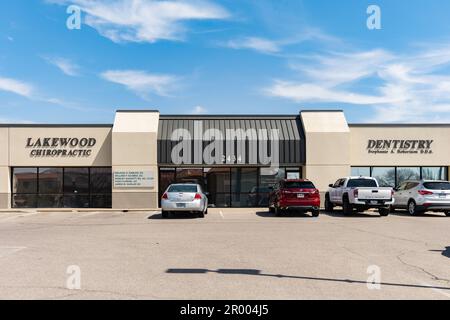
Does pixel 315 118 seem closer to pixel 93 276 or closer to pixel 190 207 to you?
pixel 190 207

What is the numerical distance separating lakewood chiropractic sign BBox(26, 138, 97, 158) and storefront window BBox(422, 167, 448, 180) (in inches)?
796

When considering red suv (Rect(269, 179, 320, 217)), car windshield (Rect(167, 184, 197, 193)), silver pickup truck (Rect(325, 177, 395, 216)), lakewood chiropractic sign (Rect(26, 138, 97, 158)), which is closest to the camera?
car windshield (Rect(167, 184, 197, 193))

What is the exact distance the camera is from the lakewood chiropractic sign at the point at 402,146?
27.8 m

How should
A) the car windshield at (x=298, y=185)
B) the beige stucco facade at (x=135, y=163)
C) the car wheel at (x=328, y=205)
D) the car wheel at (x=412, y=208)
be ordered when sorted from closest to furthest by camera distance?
the car windshield at (x=298, y=185), the car wheel at (x=412, y=208), the car wheel at (x=328, y=205), the beige stucco facade at (x=135, y=163)

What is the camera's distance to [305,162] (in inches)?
1049

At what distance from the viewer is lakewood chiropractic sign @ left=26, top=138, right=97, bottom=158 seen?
2702cm

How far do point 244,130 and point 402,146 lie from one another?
9.71m

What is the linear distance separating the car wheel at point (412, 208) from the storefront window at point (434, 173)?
7387 mm

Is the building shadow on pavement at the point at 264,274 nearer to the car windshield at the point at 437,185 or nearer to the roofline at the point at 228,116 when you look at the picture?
the car windshield at the point at 437,185

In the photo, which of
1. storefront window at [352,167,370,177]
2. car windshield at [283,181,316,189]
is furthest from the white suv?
storefront window at [352,167,370,177]

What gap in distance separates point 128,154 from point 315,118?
1134 cm
